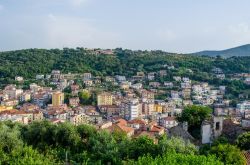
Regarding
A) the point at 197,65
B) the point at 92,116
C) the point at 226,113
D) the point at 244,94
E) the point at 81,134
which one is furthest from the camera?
the point at 197,65

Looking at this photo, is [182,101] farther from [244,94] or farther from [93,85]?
[93,85]

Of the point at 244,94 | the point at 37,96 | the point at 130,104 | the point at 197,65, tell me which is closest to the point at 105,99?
the point at 130,104

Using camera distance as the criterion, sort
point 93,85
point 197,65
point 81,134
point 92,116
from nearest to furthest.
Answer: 1. point 81,134
2. point 92,116
3. point 93,85
4. point 197,65

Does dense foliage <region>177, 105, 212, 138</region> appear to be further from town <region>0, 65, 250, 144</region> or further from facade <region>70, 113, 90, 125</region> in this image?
facade <region>70, 113, 90, 125</region>

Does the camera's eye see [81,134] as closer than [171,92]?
Yes

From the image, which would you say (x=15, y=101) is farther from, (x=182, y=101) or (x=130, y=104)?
(x=182, y=101)

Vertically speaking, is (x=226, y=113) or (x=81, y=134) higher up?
(x=81, y=134)

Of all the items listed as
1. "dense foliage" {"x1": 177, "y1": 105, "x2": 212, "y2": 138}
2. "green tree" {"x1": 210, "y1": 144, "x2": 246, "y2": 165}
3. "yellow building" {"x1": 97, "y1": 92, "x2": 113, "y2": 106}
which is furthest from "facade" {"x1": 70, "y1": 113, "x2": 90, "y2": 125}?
"green tree" {"x1": 210, "y1": 144, "x2": 246, "y2": 165}
